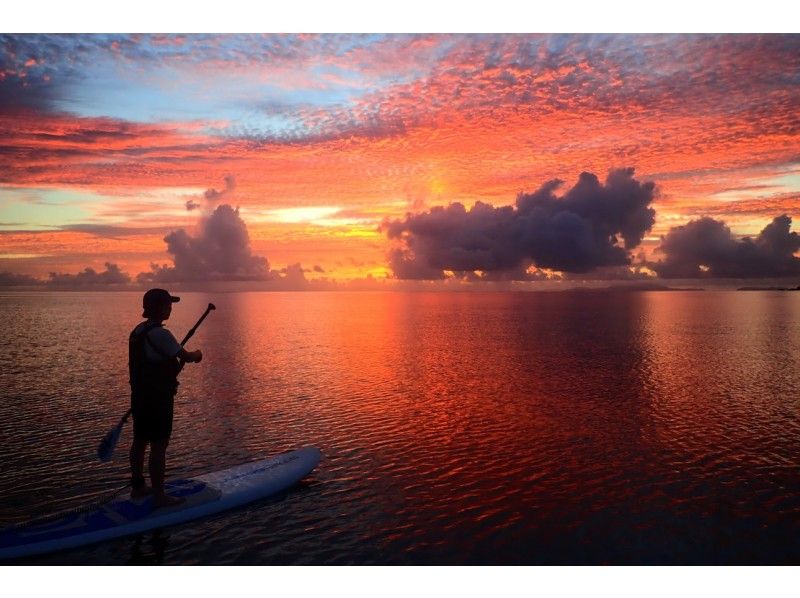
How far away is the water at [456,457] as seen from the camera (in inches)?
433

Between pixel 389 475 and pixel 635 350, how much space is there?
38.9 meters

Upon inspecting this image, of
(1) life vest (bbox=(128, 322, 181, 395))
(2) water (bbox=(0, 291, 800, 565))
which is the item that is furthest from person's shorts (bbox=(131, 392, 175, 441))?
(2) water (bbox=(0, 291, 800, 565))

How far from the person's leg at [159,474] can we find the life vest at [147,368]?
1129 mm

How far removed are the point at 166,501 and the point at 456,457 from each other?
8.57m

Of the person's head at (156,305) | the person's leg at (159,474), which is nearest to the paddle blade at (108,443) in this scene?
the person's leg at (159,474)

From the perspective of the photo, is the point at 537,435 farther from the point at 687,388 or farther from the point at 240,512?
the point at 687,388

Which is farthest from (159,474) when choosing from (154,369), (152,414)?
(154,369)

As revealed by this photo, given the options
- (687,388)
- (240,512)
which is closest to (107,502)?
(240,512)

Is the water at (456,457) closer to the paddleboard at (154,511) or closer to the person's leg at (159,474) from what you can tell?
the paddleboard at (154,511)

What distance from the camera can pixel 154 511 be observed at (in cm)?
1141

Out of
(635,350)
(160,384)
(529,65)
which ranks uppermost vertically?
(529,65)

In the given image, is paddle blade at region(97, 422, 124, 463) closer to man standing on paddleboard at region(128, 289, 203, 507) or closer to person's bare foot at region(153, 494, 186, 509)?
man standing on paddleboard at region(128, 289, 203, 507)

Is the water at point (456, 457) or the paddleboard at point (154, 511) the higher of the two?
the paddleboard at point (154, 511)

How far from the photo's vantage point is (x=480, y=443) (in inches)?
740
